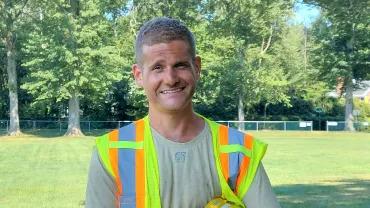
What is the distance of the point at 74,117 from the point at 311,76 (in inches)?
921

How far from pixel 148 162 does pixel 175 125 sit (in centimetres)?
19

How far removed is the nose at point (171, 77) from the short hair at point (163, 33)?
96mm

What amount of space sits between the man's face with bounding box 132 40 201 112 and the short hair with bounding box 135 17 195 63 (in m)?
0.02

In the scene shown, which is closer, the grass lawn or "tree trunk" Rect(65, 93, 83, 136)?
the grass lawn

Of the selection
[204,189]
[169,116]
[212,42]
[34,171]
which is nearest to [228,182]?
[204,189]

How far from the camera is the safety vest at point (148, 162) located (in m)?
2.27

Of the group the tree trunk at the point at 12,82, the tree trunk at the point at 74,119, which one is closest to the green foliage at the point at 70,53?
the tree trunk at the point at 74,119

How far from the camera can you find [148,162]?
229cm

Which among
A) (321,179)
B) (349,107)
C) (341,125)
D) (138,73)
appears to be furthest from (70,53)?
(138,73)

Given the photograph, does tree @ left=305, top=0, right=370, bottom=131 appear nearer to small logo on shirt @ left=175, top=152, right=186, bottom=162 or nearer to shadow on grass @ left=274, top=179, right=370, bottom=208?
shadow on grass @ left=274, top=179, right=370, bottom=208

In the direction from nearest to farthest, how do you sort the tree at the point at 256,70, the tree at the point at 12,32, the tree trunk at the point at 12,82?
the tree at the point at 12,32
the tree trunk at the point at 12,82
the tree at the point at 256,70

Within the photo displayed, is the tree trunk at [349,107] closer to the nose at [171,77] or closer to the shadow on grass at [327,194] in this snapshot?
the shadow on grass at [327,194]

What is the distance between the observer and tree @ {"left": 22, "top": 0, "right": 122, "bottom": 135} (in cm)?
4800

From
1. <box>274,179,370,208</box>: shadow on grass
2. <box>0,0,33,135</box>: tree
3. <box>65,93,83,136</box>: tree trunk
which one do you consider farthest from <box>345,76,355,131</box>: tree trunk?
<box>274,179,370,208</box>: shadow on grass
